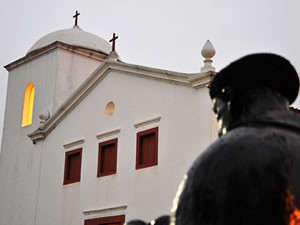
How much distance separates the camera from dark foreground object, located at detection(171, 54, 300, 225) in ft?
4.02

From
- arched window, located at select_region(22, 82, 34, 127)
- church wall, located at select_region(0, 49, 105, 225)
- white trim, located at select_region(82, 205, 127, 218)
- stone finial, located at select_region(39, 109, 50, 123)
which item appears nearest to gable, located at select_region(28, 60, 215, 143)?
stone finial, located at select_region(39, 109, 50, 123)

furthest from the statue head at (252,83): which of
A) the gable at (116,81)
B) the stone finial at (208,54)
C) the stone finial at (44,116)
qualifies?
the stone finial at (44,116)

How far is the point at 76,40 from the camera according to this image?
2195 cm

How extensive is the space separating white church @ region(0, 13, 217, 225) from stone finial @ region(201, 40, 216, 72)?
0.03 metres

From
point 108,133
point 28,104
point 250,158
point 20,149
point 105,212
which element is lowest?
point 250,158

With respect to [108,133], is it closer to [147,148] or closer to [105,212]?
[147,148]

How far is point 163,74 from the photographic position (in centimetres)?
1627

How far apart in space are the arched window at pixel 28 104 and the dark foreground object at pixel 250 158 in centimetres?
2060

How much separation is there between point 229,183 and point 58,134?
61.7 ft

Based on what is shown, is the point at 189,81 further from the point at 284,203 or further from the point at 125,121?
the point at 284,203

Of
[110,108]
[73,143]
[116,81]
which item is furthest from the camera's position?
[73,143]

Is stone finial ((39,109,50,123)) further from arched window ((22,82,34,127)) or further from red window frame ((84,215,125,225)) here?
red window frame ((84,215,125,225))

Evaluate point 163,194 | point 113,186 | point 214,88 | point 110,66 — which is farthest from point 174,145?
point 214,88

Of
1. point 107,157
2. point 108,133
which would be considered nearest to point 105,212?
point 107,157
